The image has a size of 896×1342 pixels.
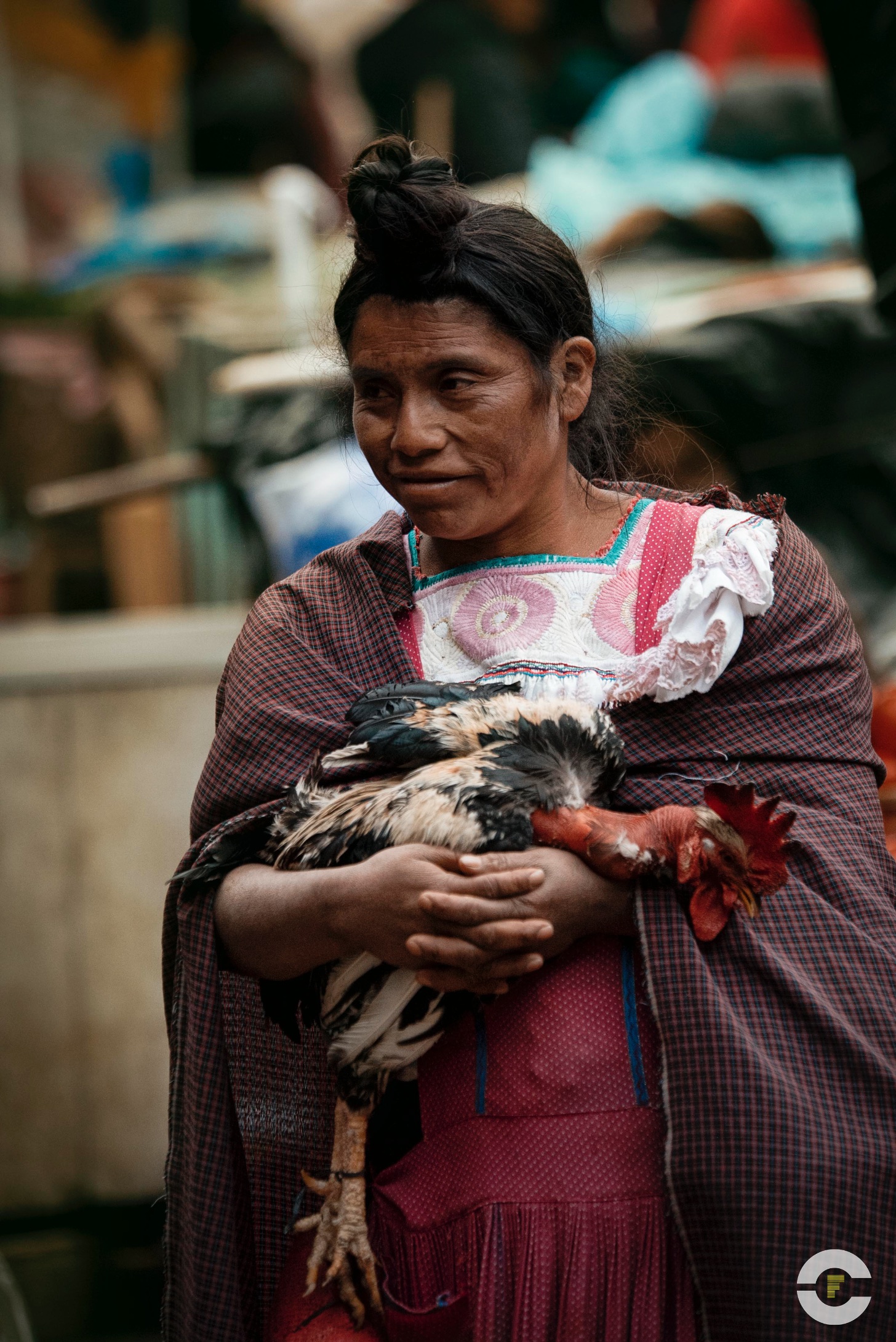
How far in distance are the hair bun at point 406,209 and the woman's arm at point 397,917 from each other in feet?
2.87

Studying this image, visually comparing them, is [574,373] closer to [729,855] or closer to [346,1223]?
[729,855]

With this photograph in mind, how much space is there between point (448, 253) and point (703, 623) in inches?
26.2

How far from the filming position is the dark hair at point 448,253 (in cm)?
185

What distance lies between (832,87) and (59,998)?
391 centimetres

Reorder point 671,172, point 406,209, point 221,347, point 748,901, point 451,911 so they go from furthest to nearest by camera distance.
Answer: point 221,347, point 671,172, point 406,209, point 748,901, point 451,911

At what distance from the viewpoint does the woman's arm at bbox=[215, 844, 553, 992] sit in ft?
5.32

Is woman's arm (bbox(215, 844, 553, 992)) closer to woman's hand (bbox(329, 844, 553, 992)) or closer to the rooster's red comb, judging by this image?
woman's hand (bbox(329, 844, 553, 992))

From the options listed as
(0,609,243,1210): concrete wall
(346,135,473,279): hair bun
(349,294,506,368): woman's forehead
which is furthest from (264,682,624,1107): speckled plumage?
(0,609,243,1210): concrete wall

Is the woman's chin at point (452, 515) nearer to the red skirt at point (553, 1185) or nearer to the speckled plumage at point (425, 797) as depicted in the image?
the speckled plumage at point (425, 797)

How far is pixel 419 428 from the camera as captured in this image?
6.08 feet

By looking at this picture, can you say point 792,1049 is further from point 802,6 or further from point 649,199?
point 802,6

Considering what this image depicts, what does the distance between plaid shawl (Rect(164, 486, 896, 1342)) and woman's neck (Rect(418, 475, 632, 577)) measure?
0.34 ft

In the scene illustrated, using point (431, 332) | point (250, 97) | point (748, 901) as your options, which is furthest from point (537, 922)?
point (250, 97)

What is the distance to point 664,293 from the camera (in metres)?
4.89
